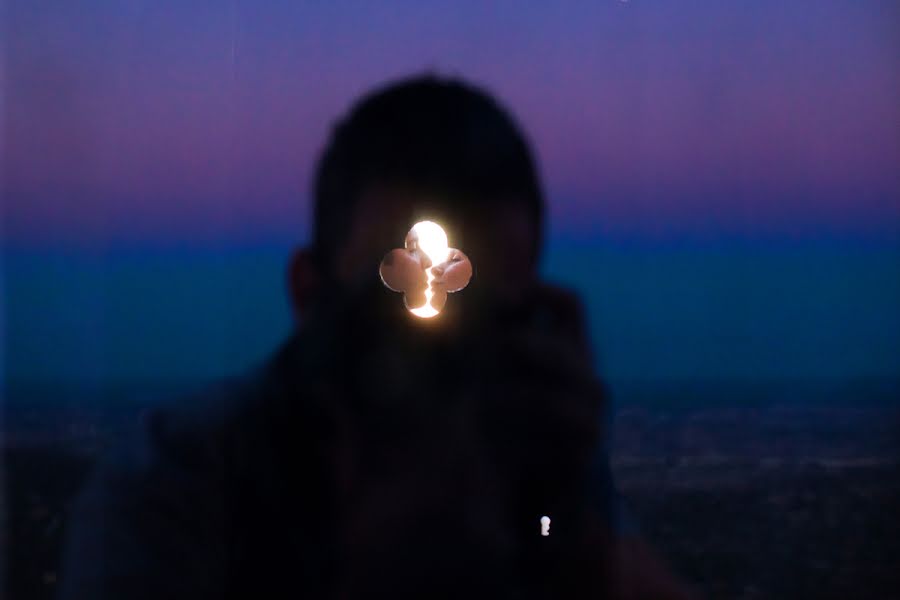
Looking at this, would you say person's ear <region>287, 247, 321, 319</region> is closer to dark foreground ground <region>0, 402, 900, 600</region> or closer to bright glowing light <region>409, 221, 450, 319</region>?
bright glowing light <region>409, 221, 450, 319</region>

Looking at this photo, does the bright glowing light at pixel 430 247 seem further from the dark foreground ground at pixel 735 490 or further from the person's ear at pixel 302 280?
the dark foreground ground at pixel 735 490

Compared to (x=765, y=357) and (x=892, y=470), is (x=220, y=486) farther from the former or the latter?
(x=892, y=470)

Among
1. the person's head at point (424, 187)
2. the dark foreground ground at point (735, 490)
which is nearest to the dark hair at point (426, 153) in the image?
the person's head at point (424, 187)

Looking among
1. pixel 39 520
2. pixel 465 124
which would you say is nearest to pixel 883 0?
pixel 465 124

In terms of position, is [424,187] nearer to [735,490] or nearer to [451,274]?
[451,274]

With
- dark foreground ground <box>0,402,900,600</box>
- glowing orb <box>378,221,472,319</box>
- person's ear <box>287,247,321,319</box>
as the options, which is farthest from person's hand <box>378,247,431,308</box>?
dark foreground ground <box>0,402,900,600</box>

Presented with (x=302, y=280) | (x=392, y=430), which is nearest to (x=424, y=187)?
(x=302, y=280)
